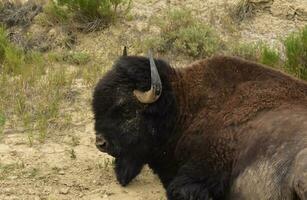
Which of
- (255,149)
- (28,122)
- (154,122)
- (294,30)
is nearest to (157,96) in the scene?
(154,122)

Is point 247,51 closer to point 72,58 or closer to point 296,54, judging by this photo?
point 296,54

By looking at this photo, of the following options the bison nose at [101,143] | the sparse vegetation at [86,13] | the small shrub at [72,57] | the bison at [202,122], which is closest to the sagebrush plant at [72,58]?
the small shrub at [72,57]

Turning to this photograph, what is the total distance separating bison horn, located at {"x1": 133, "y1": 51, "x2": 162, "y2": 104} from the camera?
5711 mm

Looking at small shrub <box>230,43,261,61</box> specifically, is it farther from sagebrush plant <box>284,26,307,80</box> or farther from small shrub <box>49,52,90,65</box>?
small shrub <box>49,52,90,65</box>

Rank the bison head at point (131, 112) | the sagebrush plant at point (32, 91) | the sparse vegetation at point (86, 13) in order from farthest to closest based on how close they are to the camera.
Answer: the sparse vegetation at point (86, 13) → the sagebrush plant at point (32, 91) → the bison head at point (131, 112)

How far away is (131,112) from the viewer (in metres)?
5.90

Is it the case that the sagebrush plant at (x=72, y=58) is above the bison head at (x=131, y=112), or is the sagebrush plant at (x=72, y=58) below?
below

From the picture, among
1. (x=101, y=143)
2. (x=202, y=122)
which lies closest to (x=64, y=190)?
(x=101, y=143)

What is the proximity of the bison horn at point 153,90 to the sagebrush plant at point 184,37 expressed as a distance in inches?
146

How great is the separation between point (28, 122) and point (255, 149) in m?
3.27

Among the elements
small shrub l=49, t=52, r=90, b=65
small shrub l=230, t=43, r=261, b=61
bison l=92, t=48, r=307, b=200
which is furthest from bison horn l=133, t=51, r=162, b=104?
small shrub l=49, t=52, r=90, b=65

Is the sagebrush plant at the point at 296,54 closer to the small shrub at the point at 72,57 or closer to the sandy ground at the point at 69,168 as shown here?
the sandy ground at the point at 69,168

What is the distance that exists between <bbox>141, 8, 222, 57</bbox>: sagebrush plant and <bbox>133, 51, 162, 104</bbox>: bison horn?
12.1 feet

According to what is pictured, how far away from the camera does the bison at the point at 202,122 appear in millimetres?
5370
